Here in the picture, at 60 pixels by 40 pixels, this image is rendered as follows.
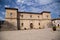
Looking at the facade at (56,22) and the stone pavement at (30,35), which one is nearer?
the stone pavement at (30,35)

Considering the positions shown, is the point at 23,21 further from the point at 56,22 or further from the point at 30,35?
the point at 56,22

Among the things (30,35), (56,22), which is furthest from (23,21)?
(56,22)

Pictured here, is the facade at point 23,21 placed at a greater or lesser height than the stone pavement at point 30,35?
greater

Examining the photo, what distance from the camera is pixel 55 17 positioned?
215 centimetres

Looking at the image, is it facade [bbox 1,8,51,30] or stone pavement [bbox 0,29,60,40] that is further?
facade [bbox 1,8,51,30]

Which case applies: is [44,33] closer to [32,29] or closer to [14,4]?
[32,29]

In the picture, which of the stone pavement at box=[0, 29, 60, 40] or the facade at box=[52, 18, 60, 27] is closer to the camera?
the stone pavement at box=[0, 29, 60, 40]

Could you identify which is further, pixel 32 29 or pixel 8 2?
pixel 32 29

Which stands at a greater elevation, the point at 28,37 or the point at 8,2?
the point at 8,2

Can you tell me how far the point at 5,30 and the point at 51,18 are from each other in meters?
1.09

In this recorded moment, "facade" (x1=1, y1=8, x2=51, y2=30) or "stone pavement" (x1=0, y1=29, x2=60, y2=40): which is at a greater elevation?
"facade" (x1=1, y1=8, x2=51, y2=30)

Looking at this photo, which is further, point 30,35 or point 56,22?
point 56,22

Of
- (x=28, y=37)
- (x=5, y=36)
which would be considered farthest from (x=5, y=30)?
(x=28, y=37)

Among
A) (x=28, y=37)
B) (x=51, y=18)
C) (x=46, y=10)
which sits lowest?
(x=28, y=37)
